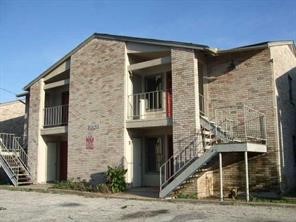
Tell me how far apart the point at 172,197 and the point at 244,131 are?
155 inches

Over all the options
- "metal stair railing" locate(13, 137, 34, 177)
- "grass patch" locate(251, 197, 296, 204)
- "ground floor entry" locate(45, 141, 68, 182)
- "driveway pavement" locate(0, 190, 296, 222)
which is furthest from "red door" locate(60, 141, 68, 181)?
"grass patch" locate(251, 197, 296, 204)

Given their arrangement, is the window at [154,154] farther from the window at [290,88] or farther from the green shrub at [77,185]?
the window at [290,88]

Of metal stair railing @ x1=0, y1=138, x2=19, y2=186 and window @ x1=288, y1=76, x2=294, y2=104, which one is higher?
window @ x1=288, y1=76, x2=294, y2=104

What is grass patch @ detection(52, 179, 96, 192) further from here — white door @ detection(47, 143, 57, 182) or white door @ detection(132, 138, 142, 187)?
white door @ detection(47, 143, 57, 182)

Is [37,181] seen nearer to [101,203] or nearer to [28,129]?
[28,129]

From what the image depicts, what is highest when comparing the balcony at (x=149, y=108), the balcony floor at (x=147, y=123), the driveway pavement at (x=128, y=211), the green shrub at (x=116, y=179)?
the balcony at (x=149, y=108)

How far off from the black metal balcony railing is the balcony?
5.34 metres

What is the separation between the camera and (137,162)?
1856 centimetres

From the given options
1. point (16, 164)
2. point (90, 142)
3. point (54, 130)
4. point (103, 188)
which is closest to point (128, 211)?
point (103, 188)

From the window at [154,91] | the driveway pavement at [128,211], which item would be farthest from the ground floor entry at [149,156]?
the driveway pavement at [128,211]

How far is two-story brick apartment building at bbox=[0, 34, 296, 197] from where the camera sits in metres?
15.3

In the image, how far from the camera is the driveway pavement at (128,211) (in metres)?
10.8

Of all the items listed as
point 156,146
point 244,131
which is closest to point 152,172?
point 156,146

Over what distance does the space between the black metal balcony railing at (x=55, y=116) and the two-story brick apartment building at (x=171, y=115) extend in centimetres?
6
